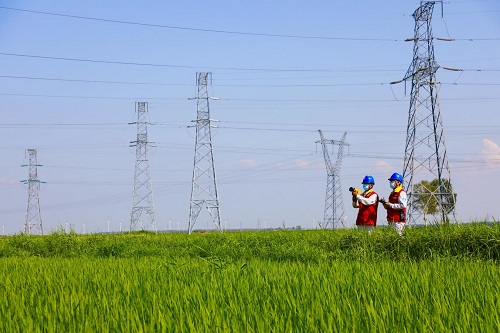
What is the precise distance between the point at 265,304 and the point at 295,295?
644 mm

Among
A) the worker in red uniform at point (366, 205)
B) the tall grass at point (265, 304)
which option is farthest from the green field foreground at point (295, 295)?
the worker in red uniform at point (366, 205)

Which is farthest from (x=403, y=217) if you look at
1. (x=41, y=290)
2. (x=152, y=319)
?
(x=152, y=319)

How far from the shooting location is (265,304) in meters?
5.02

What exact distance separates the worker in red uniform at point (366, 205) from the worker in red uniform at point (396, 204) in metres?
0.27

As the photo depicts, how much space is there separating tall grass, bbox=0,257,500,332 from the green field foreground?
16 millimetres

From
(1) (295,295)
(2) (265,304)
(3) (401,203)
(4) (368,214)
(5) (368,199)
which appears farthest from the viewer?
(4) (368,214)

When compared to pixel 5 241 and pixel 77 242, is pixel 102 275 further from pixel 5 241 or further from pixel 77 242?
pixel 5 241

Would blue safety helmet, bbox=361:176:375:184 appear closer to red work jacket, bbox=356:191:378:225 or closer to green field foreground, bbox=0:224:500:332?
red work jacket, bbox=356:191:378:225

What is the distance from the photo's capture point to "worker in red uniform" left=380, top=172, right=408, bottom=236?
12.1 meters

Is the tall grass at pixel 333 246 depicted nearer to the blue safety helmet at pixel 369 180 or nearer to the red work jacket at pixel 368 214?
the red work jacket at pixel 368 214

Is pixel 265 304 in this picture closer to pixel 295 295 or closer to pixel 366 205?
pixel 295 295

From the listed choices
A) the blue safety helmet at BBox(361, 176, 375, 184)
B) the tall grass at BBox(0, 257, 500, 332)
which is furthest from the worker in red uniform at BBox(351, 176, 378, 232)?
the tall grass at BBox(0, 257, 500, 332)

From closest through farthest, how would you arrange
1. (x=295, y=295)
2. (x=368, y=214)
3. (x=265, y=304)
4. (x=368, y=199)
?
1. (x=265, y=304)
2. (x=295, y=295)
3. (x=368, y=199)
4. (x=368, y=214)

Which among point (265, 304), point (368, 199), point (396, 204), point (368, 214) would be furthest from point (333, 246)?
point (265, 304)
